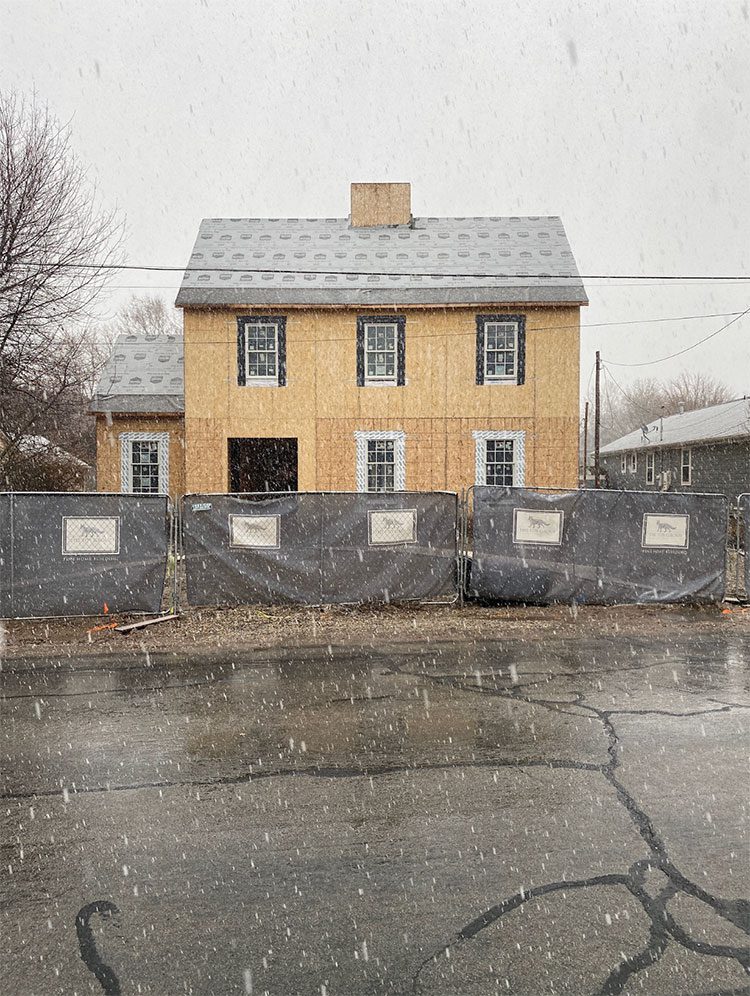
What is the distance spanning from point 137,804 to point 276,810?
0.91 metres

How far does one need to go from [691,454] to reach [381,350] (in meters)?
21.2

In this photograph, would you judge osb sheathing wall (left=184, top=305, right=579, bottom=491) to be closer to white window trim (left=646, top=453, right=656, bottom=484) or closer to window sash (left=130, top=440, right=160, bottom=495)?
window sash (left=130, top=440, right=160, bottom=495)

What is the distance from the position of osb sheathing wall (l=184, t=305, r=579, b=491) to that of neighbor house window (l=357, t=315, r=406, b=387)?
196 millimetres

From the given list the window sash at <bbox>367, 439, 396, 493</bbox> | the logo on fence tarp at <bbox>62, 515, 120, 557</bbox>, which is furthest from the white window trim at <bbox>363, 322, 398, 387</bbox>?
the logo on fence tarp at <bbox>62, 515, 120, 557</bbox>

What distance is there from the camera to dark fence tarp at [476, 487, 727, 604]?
490 inches

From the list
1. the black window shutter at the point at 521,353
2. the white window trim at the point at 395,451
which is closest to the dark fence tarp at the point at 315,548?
the white window trim at the point at 395,451

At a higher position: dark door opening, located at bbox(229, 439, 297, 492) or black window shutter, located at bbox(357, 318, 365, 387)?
Result: black window shutter, located at bbox(357, 318, 365, 387)

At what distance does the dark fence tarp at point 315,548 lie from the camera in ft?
38.7

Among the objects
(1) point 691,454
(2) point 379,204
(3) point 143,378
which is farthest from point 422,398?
(1) point 691,454

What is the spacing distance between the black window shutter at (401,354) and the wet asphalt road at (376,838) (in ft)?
47.3

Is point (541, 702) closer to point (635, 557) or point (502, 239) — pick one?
point (635, 557)

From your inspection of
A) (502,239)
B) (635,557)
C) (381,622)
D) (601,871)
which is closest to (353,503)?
(381,622)

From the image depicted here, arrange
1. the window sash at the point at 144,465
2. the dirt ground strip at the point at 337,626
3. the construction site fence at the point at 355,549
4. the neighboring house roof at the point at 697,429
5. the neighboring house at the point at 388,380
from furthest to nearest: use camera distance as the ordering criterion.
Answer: the neighboring house roof at the point at 697,429
the window sash at the point at 144,465
the neighboring house at the point at 388,380
the construction site fence at the point at 355,549
the dirt ground strip at the point at 337,626

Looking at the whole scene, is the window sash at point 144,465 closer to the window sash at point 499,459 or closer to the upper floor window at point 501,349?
the window sash at point 499,459
